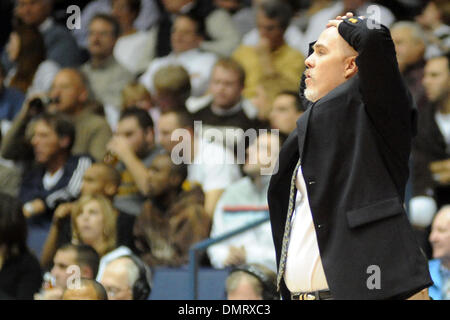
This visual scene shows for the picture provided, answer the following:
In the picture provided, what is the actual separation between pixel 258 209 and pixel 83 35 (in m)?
2.97

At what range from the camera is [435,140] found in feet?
18.2

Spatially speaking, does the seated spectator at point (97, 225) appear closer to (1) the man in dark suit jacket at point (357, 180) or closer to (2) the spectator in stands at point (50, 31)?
(2) the spectator in stands at point (50, 31)

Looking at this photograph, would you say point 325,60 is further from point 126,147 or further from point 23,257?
point 126,147

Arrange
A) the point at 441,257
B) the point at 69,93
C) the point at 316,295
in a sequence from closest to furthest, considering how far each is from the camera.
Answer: the point at 316,295 → the point at 441,257 → the point at 69,93

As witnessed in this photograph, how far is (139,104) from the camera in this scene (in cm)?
676

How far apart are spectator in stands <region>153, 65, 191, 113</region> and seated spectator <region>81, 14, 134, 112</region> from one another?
0.56 meters

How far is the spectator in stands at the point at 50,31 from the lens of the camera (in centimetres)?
748

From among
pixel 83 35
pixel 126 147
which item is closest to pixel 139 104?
pixel 126 147

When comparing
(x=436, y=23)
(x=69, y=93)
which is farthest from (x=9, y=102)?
(x=436, y=23)

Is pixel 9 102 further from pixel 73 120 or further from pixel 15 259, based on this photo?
pixel 15 259

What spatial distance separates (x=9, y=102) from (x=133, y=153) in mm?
1649

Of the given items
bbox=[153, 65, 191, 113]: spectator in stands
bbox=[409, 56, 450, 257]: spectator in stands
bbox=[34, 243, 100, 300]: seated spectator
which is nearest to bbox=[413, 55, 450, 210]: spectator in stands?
bbox=[409, 56, 450, 257]: spectator in stands

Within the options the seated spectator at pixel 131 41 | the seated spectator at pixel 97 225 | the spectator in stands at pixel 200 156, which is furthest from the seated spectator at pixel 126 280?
the seated spectator at pixel 131 41

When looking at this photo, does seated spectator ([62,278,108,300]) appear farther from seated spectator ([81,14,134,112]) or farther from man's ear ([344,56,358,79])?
seated spectator ([81,14,134,112])
